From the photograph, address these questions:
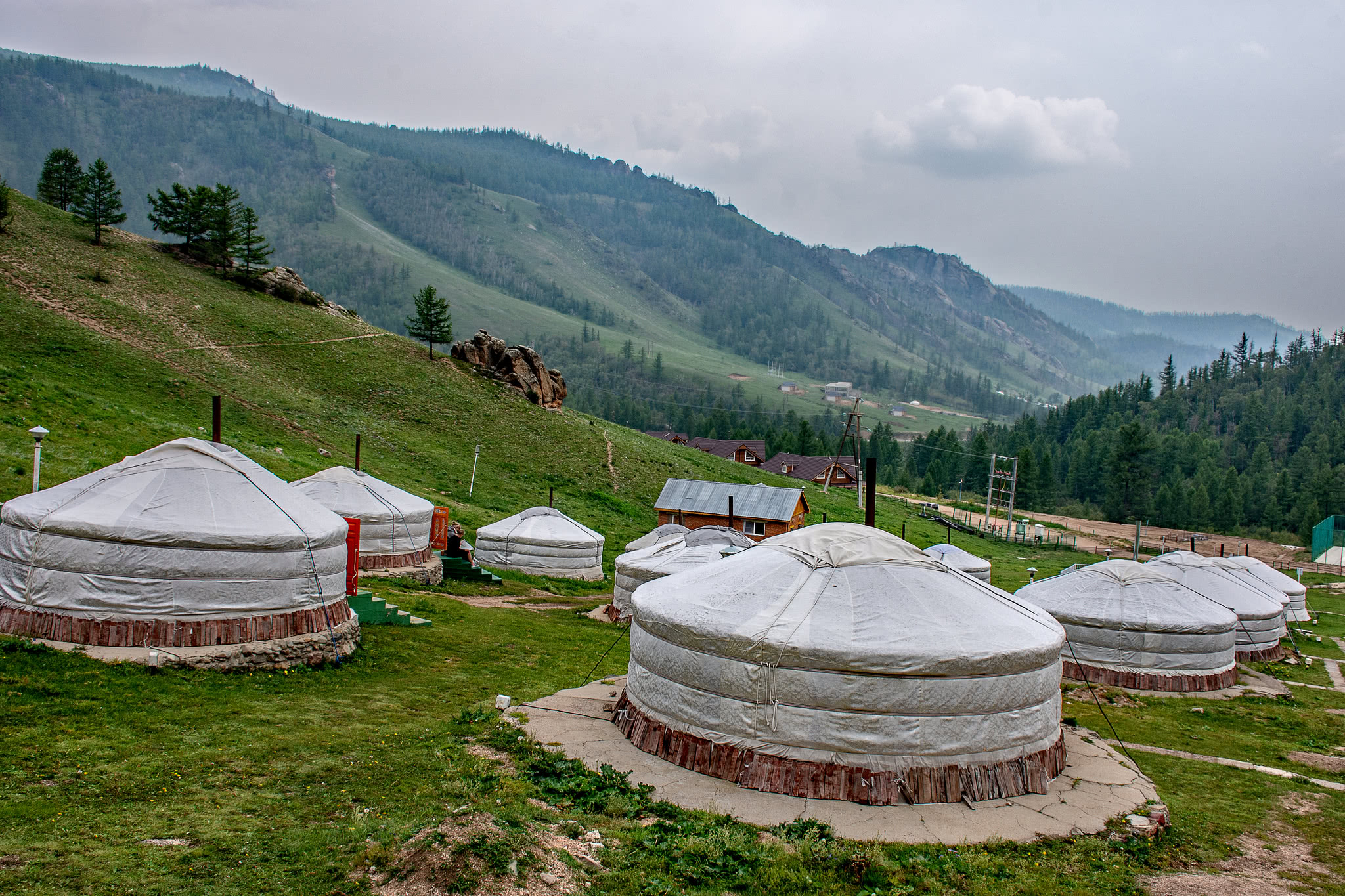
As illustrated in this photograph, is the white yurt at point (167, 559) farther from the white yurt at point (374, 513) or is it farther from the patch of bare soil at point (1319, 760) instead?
the patch of bare soil at point (1319, 760)

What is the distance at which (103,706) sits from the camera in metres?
9.02

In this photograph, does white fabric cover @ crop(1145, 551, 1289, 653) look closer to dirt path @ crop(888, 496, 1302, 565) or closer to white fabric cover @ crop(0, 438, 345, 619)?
white fabric cover @ crop(0, 438, 345, 619)

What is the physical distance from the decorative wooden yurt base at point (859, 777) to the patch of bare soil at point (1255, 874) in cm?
163

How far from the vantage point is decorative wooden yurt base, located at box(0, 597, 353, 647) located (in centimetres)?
1079

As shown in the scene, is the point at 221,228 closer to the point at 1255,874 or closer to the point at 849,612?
the point at 849,612

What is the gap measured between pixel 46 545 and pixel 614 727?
8.15 meters

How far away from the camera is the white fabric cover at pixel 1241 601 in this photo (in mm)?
21141

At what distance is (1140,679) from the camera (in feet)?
53.8

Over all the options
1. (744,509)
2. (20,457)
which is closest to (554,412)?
(744,509)

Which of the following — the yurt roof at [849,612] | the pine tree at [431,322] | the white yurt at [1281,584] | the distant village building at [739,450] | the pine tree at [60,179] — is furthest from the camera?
the distant village building at [739,450]

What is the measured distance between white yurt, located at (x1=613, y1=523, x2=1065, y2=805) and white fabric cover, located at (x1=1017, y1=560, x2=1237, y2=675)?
8.50 m

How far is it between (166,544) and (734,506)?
2881 centimetres

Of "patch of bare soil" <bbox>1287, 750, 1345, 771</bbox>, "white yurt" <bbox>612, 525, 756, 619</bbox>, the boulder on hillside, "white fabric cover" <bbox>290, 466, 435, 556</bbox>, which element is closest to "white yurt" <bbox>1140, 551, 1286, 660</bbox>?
"patch of bare soil" <bbox>1287, 750, 1345, 771</bbox>

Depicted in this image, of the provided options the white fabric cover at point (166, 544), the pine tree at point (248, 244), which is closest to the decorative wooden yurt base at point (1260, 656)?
the white fabric cover at point (166, 544)
